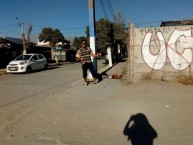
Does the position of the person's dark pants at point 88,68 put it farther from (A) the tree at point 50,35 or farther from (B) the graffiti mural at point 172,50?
(A) the tree at point 50,35

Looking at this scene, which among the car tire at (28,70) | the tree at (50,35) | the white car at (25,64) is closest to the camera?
the white car at (25,64)

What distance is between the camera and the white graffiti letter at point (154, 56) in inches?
426

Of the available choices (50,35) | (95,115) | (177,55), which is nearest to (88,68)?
(177,55)

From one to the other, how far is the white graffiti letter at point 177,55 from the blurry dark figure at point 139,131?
521 centimetres

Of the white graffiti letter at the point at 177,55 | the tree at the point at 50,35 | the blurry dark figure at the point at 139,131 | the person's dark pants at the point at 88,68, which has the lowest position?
the blurry dark figure at the point at 139,131

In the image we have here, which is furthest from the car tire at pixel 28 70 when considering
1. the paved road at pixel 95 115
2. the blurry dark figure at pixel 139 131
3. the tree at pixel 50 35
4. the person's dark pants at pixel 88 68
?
the tree at pixel 50 35

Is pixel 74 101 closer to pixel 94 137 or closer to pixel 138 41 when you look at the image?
pixel 94 137

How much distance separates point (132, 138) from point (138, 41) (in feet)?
22.1

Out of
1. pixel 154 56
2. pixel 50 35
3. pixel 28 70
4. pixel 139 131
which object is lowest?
pixel 139 131

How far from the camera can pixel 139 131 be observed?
5.11 meters

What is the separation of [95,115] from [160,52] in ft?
17.8

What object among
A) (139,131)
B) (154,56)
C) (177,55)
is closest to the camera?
(139,131)

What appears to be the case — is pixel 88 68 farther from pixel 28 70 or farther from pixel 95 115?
pixel 28 70

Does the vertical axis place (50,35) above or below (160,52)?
above
